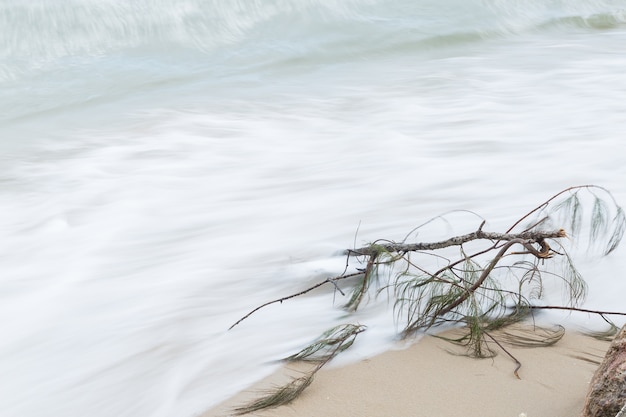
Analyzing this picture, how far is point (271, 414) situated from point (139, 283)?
1042mm

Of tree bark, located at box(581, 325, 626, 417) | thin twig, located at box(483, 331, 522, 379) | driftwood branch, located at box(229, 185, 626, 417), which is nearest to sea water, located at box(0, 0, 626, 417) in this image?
driftwood branch, located at box(229, 185, 626, 417)

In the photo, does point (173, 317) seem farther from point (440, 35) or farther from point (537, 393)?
point (440, 35)

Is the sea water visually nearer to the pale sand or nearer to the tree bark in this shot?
the pale sand

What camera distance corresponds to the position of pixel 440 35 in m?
8.04

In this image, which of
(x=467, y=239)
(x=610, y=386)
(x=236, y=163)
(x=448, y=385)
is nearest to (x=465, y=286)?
(x=467, y=239)

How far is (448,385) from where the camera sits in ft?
6.70

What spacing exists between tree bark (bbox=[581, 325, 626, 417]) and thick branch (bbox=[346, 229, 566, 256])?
467mm

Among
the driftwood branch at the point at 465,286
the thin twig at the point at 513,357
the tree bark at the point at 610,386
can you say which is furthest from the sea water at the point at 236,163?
the tree bark at the point at 610,386

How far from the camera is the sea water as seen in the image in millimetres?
2438

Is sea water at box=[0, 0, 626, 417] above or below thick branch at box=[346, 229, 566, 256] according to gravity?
below

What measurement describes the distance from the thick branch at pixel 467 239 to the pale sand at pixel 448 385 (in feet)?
0.97

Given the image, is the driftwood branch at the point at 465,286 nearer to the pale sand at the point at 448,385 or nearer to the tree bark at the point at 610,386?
the pale sand at the point at 448,385

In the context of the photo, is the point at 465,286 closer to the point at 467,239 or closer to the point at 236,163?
the point at 467,239

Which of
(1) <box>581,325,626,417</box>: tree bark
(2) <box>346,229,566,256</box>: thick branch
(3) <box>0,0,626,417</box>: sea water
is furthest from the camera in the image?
(3) <box>0,0,626,417</box>: sea water
